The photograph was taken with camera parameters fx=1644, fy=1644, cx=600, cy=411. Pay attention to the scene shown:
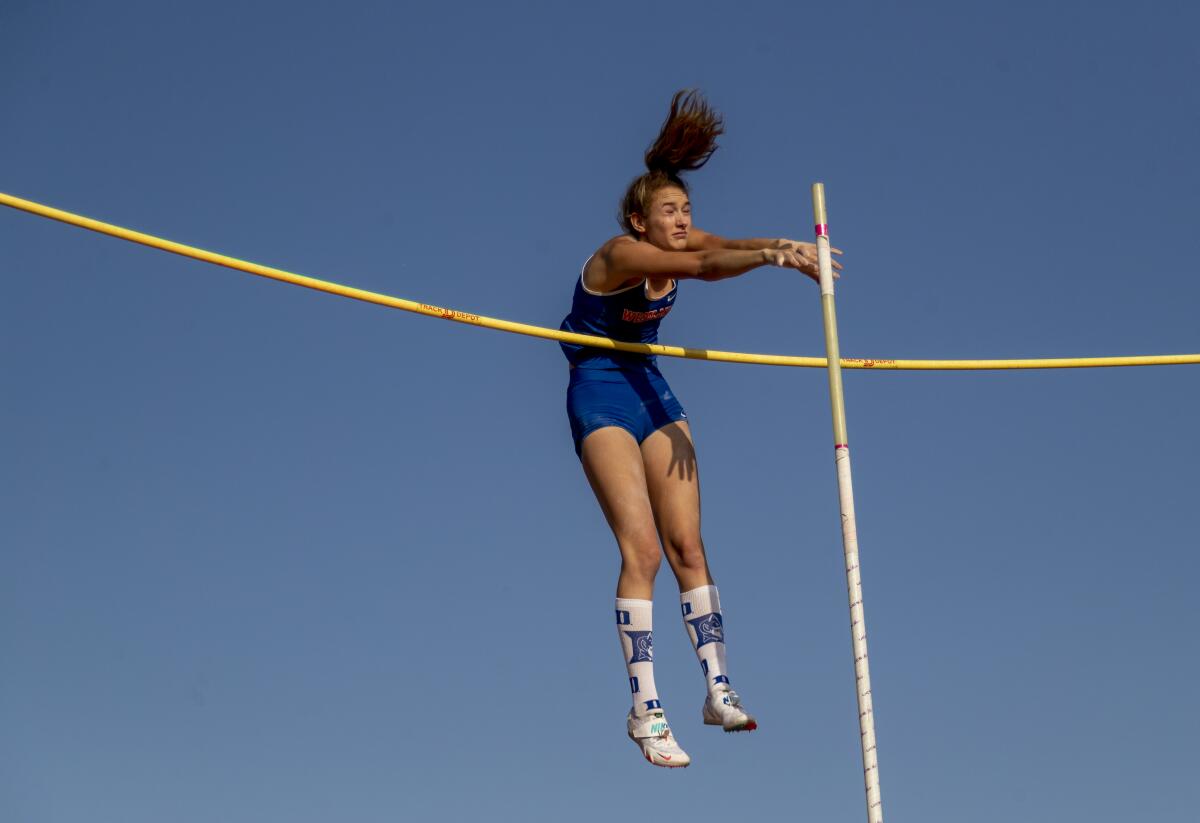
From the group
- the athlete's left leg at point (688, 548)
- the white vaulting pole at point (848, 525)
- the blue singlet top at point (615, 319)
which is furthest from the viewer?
the blue singlet top at point (615, 319)

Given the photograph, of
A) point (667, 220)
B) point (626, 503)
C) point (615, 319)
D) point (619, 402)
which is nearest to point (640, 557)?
point (626, 503)

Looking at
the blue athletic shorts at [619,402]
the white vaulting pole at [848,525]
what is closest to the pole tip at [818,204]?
the white vaulting pole at [848,525]

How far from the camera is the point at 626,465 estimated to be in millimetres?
10359

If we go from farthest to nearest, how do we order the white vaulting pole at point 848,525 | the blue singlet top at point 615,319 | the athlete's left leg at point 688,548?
the blue singlet top at point 615,319
the athlete's left leg at point 688,548
the white vaulting pole at point 848,525

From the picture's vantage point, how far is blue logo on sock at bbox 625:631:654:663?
10273mm

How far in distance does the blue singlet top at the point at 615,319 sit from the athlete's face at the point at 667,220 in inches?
12.5

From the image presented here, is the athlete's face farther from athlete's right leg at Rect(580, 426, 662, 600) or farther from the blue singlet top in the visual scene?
athlete's right leg at Rect(580, 426, 662, 600)

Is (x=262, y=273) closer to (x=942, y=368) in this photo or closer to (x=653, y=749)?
(x=653, y=749)

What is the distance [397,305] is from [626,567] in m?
2.42

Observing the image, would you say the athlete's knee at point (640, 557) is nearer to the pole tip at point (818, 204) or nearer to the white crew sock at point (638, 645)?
the white crew sock at point (638, 645)

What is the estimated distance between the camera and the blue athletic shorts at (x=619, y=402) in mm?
10625

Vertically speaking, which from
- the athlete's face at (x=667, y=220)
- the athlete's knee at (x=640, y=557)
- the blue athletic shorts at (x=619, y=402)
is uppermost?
the athlete's face at (x=667, y=220)

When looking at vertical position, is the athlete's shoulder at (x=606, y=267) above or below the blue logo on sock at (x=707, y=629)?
above

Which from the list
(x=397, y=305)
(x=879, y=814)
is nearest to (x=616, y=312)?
(x=397, y=305)
